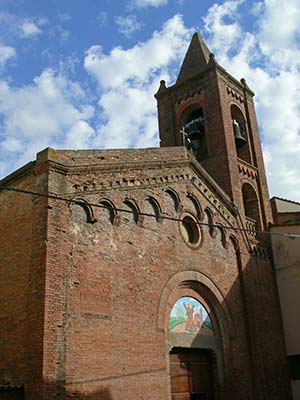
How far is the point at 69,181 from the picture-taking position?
1181 centimetres

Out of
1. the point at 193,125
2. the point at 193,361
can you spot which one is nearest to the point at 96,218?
the point at 193,361

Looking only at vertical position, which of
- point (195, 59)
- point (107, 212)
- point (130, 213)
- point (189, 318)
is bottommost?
point (189, 318)

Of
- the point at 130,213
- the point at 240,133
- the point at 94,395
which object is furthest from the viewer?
the point at 240,133

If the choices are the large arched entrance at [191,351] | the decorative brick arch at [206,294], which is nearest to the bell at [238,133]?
the decorative brick arch at [206,294]

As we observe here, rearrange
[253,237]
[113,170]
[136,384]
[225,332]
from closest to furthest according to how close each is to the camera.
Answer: [136,384]
[113,170]
[225,332]
[253,237]

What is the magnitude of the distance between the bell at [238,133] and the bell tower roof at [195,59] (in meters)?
2.75

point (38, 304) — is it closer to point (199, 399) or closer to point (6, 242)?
point (6, 242)

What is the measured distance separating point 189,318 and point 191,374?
5.02 feet

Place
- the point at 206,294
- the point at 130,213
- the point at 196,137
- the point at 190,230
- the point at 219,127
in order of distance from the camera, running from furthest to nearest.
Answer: the point at 196,137
the point at 219,127
the point at 190,230
the point at 206,294
the point at 130,213

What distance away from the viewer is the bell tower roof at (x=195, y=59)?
21.2 meters

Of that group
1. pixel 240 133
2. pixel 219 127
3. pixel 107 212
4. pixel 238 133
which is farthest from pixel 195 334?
pixel 240 133

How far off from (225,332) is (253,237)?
4367 mm

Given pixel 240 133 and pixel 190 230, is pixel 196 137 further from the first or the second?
pixel 190 230

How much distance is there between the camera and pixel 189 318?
14.0 metres
